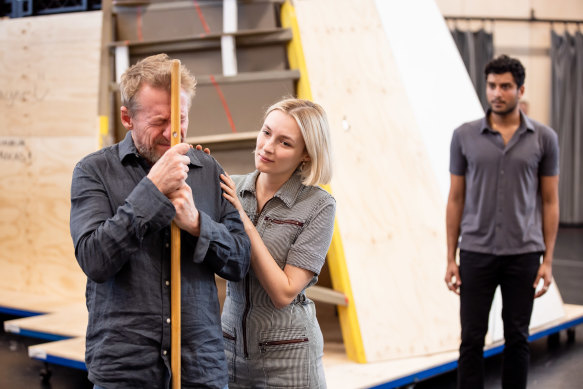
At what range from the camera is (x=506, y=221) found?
313cm

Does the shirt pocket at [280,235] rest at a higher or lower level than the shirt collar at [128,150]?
lower

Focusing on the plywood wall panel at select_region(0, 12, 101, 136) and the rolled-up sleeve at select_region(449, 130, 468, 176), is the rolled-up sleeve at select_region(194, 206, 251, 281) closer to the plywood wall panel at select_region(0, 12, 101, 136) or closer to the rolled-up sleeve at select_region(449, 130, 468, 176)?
the rolled-up sleeve at select_region(449, 130, 468, 176)

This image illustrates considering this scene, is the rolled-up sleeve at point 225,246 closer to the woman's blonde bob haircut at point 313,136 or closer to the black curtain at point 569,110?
the woman's blonde bob haircut at point 313,136

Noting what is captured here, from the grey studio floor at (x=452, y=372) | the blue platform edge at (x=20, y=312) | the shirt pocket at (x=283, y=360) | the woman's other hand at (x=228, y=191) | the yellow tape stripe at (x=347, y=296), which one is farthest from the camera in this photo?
the blue platform edge at (x=20, y=312)

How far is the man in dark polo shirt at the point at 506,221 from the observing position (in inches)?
123

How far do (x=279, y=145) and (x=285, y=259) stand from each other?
0.32m

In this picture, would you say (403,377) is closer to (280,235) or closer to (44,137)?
(280,235)

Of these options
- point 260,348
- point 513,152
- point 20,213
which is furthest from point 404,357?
point 20,213

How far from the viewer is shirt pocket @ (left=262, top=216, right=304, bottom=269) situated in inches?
73.6

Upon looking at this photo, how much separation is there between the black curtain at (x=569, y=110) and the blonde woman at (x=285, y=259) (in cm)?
1058

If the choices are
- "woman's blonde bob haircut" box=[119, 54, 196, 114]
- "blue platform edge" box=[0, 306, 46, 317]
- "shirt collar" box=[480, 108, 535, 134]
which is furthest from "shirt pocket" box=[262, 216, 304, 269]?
"blue platform edge" box=[0, 306, 46, 317]

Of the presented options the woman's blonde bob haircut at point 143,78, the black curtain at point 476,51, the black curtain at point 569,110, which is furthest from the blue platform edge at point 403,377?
the black curtain at point 569,110

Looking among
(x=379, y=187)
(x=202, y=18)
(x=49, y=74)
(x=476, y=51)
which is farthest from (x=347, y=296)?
(x=476, y=51)

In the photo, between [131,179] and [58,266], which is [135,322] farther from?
[58,266]
